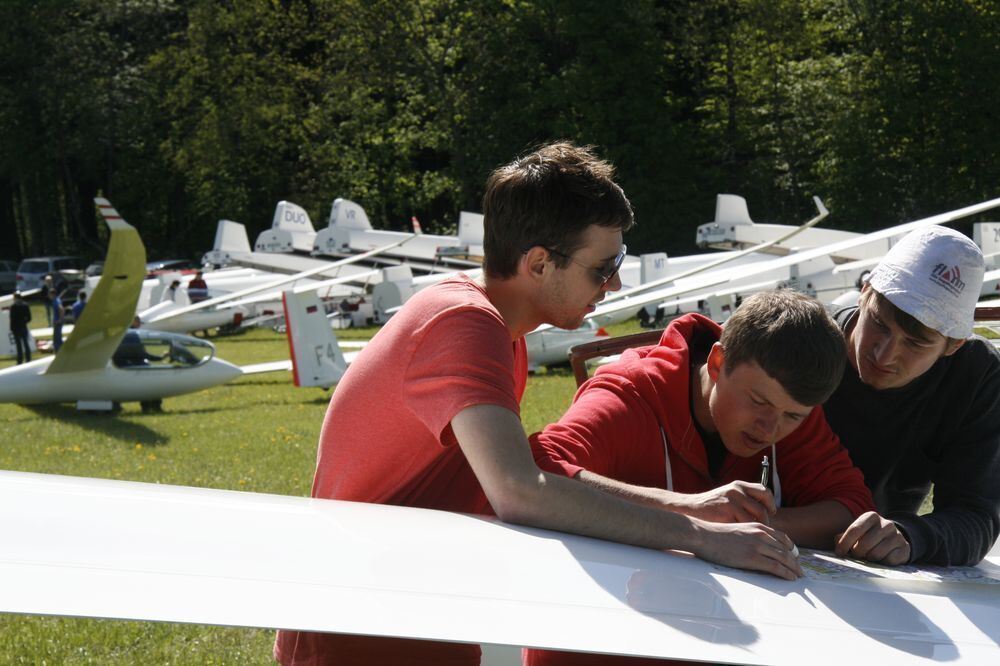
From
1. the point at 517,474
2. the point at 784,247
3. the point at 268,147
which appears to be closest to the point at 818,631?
the point at 517,474

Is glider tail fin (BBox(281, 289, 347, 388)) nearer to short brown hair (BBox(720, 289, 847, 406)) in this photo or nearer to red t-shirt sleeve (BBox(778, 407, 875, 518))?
red t-shirt sleeve (BBox(778, 407, 875, 518))

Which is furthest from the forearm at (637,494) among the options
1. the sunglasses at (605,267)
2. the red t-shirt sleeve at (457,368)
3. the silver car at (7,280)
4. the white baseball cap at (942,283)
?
the silver car at (7,280)

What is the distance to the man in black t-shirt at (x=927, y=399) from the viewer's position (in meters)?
2.12

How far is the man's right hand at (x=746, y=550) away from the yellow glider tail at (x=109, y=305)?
11.0 meters

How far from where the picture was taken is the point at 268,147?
1581 inches

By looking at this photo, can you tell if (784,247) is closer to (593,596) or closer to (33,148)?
(593,596)

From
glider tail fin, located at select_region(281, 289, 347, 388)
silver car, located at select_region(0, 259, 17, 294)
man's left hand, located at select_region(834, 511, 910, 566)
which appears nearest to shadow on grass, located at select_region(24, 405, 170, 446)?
glider tail fin, located at select_region(281, 289, 347, 388)

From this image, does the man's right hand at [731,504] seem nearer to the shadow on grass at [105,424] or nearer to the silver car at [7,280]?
the shadow on grass at [105,424]

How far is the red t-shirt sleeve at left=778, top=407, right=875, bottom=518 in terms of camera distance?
6.78ft

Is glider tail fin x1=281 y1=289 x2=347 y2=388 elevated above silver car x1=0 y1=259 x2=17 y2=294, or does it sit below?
above

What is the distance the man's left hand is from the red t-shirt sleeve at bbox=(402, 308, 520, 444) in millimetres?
759

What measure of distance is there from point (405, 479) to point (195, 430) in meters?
9.60

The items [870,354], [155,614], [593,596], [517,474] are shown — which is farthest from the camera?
[870,354]

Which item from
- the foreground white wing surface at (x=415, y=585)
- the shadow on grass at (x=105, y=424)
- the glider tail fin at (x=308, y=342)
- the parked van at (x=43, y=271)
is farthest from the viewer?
the parked van at (x=43, y=271)
